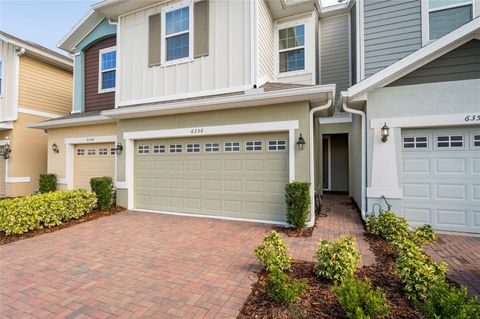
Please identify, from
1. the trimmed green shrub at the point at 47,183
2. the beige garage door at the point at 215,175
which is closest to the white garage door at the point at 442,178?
the beige garage door at the point at 215,175

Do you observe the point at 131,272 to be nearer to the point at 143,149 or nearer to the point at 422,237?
the point at 422,237

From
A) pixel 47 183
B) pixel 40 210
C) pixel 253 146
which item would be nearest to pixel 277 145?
pixel 253 146

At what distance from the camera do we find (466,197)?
5508mm

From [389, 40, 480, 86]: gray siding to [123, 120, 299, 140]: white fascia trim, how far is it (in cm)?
298

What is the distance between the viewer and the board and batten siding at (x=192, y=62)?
23.3ft

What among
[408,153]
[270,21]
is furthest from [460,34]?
[270,21]

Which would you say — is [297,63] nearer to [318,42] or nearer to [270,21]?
[270,21]

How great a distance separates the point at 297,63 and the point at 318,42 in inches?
93.3

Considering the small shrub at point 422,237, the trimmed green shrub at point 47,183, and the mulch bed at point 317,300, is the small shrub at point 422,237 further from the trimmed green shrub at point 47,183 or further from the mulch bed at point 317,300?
the trimmed green shrub at point 47,183

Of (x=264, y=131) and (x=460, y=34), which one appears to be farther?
(x=264, y=131)

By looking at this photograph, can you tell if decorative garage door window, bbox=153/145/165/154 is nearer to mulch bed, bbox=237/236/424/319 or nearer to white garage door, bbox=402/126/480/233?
mulch bed, bbox=237/236/424/319

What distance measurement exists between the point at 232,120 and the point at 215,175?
1.63 metres

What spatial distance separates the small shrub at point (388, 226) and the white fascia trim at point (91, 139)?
27.4 ft

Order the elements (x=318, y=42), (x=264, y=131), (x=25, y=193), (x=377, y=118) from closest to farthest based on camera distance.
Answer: (x=377, y=118) → (x=264, y=131) → (x=318, y=42) → (x=25, y=193)
